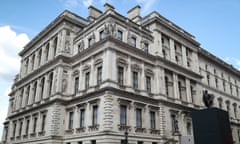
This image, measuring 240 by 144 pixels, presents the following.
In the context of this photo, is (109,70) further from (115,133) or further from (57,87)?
(57,87)

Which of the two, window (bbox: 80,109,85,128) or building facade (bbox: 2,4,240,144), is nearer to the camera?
building facade (bbox: 2,4,240,144)

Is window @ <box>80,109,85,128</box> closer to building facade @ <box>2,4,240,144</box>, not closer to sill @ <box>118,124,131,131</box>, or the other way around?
building facade @ <box>2,4,240,144</box>

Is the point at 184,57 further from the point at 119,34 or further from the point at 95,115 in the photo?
the point at 95,115

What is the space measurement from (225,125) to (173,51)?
23.1 meters

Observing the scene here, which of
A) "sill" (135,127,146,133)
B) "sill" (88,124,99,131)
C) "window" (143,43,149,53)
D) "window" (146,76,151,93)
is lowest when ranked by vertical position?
"sill" (135,127,146,133)

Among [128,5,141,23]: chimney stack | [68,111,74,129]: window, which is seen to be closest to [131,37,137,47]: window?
[128,5,141,23]: chimney stack

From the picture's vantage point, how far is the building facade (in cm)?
2478

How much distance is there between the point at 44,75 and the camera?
34312 mm

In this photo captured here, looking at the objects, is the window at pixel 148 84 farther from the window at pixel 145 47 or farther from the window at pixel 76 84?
the window at pixel 76 84

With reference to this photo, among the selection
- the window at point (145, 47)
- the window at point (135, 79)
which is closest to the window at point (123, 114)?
the window at point (135, 79)

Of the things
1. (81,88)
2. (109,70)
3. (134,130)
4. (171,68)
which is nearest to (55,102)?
Answer: (81,88)

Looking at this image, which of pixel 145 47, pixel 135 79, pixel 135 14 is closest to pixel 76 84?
pixel 135 79

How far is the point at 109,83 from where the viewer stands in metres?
24.0

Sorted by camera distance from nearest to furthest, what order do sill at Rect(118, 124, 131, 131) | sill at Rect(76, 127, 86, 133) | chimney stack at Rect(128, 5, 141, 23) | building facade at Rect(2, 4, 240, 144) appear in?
sill at Rect(118, 124, 131, 131) < building facade at Rect(2, 4, 240, 144) < sill at Rect(76, 127, 86, 133) < chimney stack at Rect(128, 5, 141, 23)
